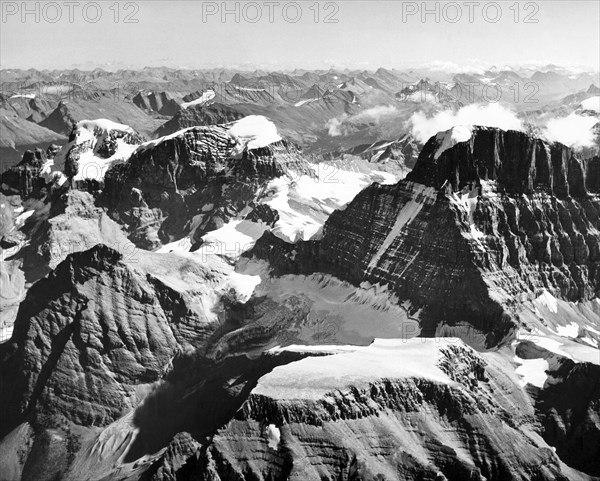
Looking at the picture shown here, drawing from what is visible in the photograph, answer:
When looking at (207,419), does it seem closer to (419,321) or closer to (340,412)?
(340,412)

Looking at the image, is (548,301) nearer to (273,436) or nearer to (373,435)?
(373,435)

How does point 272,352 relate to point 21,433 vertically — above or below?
above

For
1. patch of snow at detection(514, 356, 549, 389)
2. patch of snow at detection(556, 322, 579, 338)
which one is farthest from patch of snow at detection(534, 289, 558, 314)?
patch of snow at detection(514, 356, 549, 389)

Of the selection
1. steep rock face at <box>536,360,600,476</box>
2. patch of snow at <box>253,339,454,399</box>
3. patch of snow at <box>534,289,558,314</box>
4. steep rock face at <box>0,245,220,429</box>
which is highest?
patch of snow at <box>253,339,454,399</box>

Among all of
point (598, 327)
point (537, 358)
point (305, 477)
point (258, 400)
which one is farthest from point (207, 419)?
point (598, 327)

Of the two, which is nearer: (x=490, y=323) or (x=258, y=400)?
(x=258, y=400)

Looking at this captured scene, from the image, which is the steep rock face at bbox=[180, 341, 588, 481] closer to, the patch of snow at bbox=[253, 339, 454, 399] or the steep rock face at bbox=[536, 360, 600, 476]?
the patch of snow at bbox=[253, 339, 454, 399]

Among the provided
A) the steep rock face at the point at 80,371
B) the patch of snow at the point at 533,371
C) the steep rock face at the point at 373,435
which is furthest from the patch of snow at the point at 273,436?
the steep rock face at the point at 80,371

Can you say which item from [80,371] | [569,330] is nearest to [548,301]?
[569,330]

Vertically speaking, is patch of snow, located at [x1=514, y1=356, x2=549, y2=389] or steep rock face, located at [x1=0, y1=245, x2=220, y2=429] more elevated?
patch of snow, located at [x1=514, y1=356, x2=549, y2=389]

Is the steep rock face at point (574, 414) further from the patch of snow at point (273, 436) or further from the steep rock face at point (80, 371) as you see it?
the steep rock face at point (80, 371)

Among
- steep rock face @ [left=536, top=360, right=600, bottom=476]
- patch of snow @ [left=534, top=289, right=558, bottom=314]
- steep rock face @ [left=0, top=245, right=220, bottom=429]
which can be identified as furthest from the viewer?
patch of snow @ [left=534, top=289, right=558, bottom=314]
